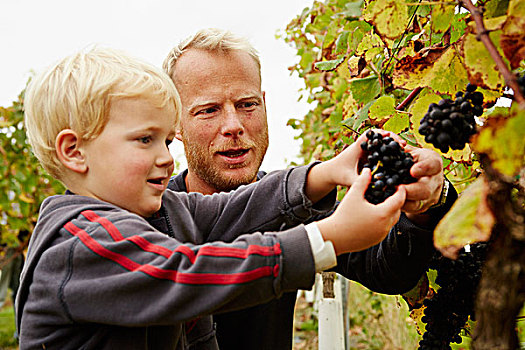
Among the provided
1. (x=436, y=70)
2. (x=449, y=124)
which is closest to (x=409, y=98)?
(x=436, y=70)

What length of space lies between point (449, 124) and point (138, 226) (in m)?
0.81

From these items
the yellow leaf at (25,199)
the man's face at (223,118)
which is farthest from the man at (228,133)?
the yellow leaf at (25,199)

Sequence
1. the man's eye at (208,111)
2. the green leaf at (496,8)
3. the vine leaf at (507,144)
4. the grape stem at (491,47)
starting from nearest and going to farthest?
the vine leaf at (507,144) < the grape stem at (491,47) < the green leaf at (496,8) < the man's eye at (208,111)

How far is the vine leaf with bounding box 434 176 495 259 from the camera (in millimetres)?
787

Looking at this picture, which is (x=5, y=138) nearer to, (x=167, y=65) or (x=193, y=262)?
(x=167, y=65)

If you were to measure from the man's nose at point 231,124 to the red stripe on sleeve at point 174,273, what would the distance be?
1304mm

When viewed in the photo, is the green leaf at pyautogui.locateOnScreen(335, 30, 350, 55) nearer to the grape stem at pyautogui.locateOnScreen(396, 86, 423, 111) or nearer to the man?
the man

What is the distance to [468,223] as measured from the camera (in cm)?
81

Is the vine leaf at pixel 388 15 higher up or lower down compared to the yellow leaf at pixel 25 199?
lower down

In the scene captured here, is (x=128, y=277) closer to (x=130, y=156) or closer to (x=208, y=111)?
(x=130, y=156)

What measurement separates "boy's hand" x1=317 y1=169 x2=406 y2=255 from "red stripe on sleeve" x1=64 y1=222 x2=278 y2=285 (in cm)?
18

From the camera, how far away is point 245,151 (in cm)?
259

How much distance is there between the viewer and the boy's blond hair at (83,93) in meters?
1.50

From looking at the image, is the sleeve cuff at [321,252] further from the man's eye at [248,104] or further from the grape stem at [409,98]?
the man's eye at [248,104]
